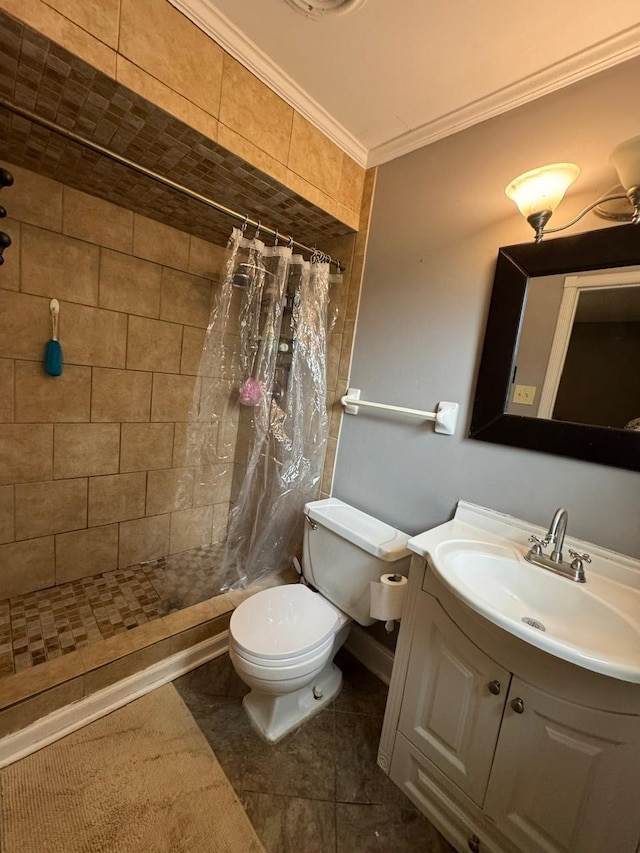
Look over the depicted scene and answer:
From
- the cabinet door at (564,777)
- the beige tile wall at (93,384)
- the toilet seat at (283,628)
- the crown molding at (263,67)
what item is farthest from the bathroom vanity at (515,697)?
the crown molding at (263,67)

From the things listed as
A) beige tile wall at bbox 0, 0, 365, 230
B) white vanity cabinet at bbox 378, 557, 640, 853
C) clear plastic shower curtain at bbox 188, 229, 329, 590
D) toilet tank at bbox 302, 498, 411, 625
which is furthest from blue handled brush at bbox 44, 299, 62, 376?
white vanity cabinet at bbox 378, 557, 640, 853

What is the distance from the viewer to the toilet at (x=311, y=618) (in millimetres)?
1181

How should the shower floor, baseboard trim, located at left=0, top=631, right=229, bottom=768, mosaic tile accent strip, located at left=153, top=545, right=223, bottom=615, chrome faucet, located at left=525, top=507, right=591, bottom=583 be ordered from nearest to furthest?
chrome faucet, located at left=525, top=507, right=591, bottom=583 → baseboard trim, located at left=0, top=631, right=229, bottom=768 → the shower floor → mosaic tile accent strip, located at left=153, top=545, right=223, bottom=615

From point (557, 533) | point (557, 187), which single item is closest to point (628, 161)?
point (557, 187)

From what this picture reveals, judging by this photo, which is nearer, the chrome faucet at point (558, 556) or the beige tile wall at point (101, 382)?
the chrome faucet at point (558, 556)

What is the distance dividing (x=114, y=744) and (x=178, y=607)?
0.51 m

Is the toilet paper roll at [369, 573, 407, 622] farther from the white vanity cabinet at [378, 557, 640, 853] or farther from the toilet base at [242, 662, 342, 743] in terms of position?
the toilet base at [242, 662, 342, 743]

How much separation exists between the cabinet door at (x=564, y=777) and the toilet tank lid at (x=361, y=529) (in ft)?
1.73

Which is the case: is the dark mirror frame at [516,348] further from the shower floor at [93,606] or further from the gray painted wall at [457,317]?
the shower floor at [93,606]

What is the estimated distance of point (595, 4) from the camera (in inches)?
36.6

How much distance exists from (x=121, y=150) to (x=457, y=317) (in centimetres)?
139

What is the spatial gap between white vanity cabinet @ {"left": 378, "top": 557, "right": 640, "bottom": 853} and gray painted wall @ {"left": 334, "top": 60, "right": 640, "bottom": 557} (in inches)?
17.8

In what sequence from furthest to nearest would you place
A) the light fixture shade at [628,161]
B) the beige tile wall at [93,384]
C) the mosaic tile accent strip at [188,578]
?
the mosaic tile accent strip at [188,578]
the beige tile wall at [93,384]
the light fixture shade at [628,161]

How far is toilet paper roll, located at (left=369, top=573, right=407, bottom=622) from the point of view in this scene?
1.23 metres
